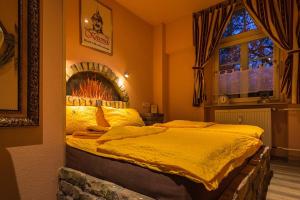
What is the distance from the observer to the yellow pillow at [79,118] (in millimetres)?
2030

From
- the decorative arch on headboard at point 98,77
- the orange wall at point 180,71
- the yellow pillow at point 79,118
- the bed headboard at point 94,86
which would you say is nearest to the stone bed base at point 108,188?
the yellow pillow at point 79,118

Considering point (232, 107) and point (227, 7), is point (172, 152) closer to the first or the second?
point (232, 107)

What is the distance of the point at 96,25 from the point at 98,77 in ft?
2.75

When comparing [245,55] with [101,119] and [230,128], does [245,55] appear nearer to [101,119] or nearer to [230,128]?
[230,128]

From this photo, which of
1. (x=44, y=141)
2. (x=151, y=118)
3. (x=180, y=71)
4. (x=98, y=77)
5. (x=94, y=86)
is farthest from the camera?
(x=180, y=71)

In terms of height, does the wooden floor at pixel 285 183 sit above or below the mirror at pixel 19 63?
below

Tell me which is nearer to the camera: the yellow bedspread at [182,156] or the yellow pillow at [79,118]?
the yellow bedspread at [182,156]

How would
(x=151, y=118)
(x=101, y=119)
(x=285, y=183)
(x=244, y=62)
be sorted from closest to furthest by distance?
(x=285, y=183) < (x=101, y=119) < (x=244, y=62) < (x=151, y=118)

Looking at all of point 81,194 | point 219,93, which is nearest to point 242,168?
point 81,194

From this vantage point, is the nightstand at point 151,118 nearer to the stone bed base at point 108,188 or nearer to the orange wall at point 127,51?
the orange wall at point 127,51

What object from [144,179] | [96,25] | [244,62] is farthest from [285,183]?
[96,25]

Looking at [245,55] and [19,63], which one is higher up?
[245,55]

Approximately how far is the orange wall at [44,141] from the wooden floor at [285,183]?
75.0 inches

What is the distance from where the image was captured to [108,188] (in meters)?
1.06
